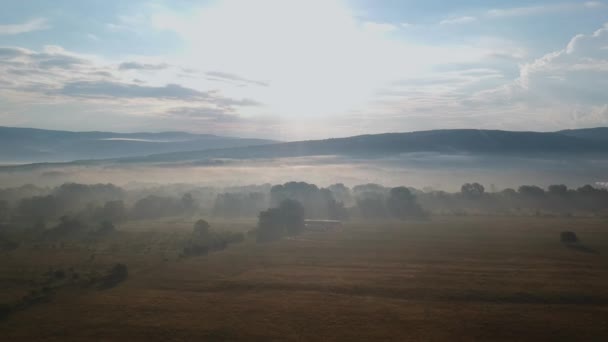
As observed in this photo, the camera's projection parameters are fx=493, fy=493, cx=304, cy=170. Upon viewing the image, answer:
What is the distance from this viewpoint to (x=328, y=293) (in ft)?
113

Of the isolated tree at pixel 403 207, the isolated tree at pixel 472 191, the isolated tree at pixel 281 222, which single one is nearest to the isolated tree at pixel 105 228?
the isolated tree at pixel 281 222

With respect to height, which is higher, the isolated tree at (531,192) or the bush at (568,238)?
the isolated tree at (531,192)

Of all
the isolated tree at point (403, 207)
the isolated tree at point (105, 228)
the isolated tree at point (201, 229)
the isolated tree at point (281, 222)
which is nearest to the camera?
the isolated tree at point (201, 229)

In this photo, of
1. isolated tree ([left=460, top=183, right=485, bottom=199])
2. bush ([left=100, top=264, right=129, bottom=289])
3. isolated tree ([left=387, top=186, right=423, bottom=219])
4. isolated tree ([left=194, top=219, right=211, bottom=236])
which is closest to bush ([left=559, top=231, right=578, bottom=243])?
isolated tree ([left=387, top=186, right=423, bottom=219])

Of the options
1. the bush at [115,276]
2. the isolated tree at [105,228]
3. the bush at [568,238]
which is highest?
the bush at [568,238]

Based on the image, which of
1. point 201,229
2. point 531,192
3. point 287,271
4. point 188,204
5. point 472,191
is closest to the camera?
point 287,271

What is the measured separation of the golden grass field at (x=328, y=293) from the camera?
1058 inches

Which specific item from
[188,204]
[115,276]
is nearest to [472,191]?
[188,204]

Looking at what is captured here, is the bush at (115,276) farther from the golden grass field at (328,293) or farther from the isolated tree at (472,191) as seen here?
the isolated tree at (472,191)

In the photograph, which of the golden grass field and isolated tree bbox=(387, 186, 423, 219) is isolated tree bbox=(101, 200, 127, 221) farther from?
isolated tree bbox=(387, 186, 423, 219)

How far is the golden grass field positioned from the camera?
88.2ft

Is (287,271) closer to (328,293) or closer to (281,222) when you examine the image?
(328,293)

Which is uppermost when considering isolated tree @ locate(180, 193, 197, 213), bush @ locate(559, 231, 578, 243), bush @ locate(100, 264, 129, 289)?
bush @ locate(559, 231, 578, 243)

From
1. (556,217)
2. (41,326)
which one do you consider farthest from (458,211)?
(41,326)
